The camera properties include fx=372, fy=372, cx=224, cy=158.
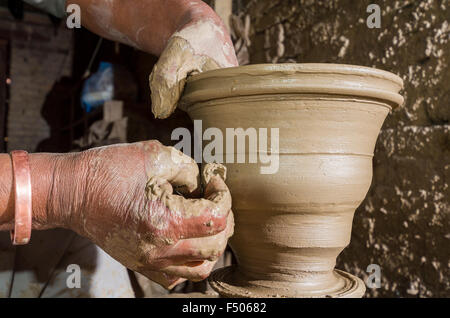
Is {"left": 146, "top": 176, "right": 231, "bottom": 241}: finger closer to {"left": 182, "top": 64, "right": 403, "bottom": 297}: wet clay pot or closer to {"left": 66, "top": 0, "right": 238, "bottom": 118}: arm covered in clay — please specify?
{"left": 182, "top": 64, "right": 403, "bottom": 297}: wet clay pot

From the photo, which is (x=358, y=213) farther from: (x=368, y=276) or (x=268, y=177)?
(x=268, y=177)

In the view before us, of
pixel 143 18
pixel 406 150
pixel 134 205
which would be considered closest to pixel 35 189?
pixel 134 205

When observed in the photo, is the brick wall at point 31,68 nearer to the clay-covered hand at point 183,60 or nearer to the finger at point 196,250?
the clay-covered hand at point 183,60

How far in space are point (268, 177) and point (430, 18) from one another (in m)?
1.22

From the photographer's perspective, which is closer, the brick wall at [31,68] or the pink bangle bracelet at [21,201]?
the pink bangle bracelet at [21,201]

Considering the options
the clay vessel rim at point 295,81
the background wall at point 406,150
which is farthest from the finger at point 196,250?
the background wall at point 406,150

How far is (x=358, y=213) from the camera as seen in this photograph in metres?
2.06

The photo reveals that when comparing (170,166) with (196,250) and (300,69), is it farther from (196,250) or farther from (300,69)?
(300,69)

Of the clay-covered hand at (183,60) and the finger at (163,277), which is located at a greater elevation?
the clay-covered hand at (183,60)

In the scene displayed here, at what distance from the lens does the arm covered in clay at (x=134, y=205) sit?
0.92m

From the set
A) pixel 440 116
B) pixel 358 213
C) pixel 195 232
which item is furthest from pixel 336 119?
pixel 358 213

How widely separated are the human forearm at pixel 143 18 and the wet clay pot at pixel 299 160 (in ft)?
1.21

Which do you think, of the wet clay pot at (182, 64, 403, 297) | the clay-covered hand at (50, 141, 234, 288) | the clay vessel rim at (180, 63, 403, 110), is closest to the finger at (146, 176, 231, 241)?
the clay-covered hand at (50, 141, 234, 288)

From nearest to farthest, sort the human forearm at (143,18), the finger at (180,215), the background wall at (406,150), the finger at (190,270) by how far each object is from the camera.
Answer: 1. the finger at (180,215)
2. the finger at (190,270)
3. the human forearm at (143,18)
4. the background wall at (406,150)
